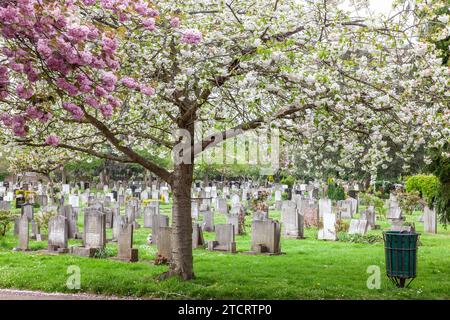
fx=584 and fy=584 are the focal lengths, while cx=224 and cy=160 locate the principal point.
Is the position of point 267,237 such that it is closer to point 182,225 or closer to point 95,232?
point 95,232

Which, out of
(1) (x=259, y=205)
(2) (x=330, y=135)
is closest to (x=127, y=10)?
(2) (x=330, y=135)

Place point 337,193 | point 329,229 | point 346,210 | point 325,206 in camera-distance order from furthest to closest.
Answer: point 337,193, point 346,210, point 325,206, point 329,229

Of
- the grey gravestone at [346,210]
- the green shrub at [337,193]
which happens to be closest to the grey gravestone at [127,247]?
the grey gravestone at [346,210]

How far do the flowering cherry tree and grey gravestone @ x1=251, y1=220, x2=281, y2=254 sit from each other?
4405mm

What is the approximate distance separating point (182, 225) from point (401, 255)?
4032 millimetres

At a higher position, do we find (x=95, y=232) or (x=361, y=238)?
(x=95, y=232)

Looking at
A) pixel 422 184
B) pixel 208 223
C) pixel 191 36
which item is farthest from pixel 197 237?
pixel 422 184

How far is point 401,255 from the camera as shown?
34.4 ft

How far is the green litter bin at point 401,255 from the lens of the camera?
34.2 ft

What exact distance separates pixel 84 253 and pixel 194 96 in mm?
5996

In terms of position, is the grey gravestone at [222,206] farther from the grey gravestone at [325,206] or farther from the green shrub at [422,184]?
the green shrub at [422,184]

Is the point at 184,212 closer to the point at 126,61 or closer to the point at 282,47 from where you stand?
the point at 126,61

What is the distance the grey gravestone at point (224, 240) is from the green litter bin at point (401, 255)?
5560 mm

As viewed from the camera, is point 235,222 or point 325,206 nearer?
point 235,222
